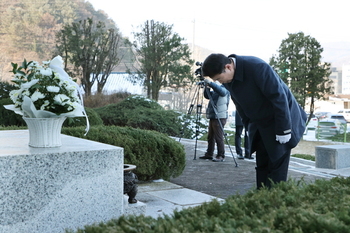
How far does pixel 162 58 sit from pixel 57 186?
64.5 feet

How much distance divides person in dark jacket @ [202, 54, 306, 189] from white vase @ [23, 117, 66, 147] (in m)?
1.21

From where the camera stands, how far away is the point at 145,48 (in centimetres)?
2225

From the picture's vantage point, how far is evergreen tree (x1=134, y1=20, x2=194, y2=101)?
2188 centimetres

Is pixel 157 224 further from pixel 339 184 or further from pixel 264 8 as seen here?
pixel 264 8

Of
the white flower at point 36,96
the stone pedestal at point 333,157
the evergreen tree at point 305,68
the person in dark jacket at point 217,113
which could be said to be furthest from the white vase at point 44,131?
the evergreen tree at point 305,68

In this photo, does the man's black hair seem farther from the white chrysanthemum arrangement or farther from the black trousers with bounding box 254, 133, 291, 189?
the white chrysanthemum arrangement

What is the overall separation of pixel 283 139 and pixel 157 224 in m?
1.80

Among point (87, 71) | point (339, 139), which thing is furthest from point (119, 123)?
point (339, 139)

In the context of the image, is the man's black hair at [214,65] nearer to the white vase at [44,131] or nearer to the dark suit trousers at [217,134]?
the white vase at [44,131]

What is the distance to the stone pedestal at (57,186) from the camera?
2.73m

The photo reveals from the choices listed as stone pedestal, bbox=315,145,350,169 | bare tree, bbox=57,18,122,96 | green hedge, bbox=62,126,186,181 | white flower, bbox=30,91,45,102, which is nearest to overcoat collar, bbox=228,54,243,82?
white flower, bbox=30,91,45,102

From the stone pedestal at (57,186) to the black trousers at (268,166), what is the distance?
1193 millimetres

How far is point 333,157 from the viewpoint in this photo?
7609 millimetres

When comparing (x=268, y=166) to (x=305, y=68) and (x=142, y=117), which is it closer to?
(x=142, y=117)
